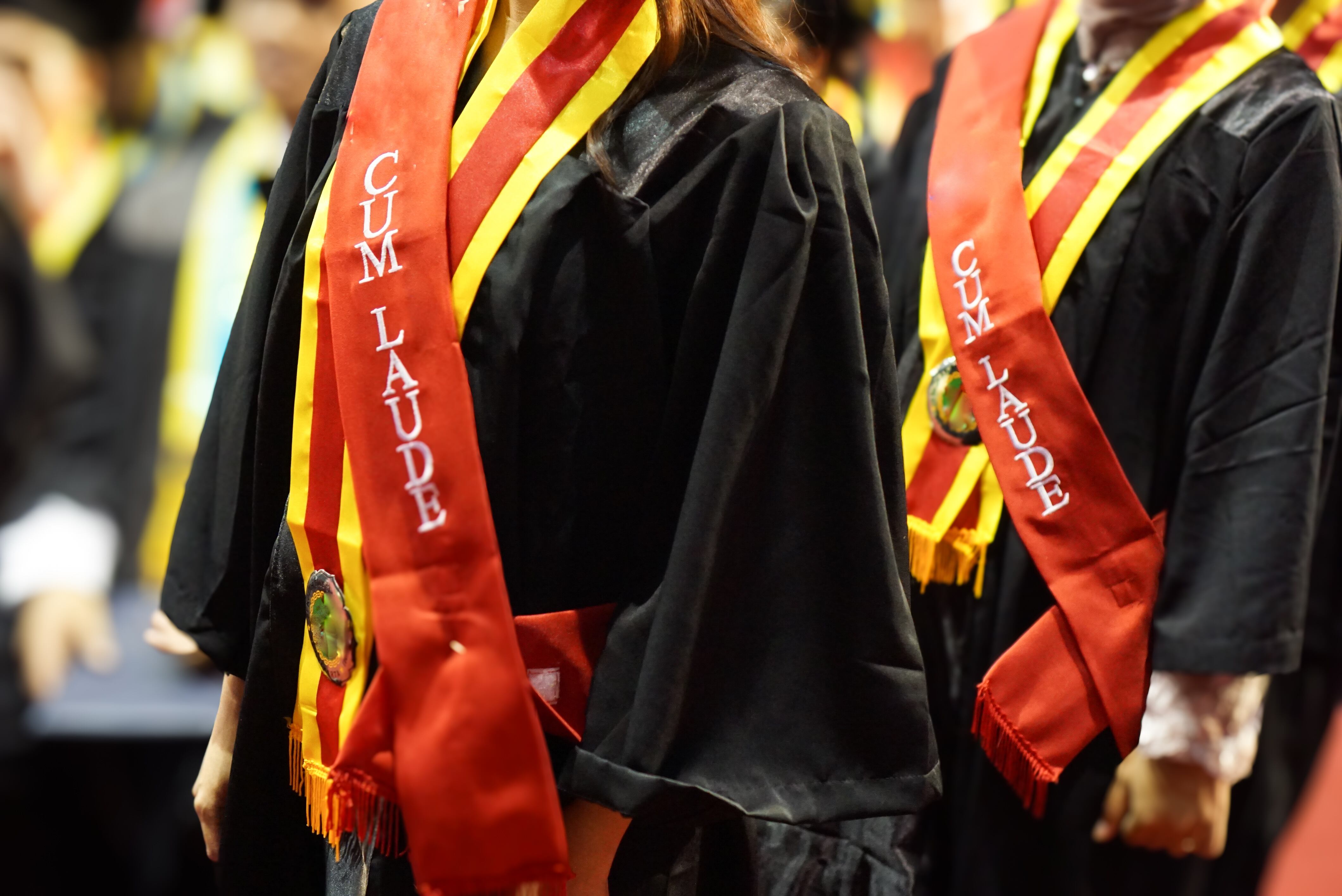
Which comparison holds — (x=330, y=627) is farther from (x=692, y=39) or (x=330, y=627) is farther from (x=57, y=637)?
(x=57, y=637)

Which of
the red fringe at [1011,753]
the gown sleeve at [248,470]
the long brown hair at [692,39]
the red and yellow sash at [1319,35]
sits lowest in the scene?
the red fringe at [1011,753]

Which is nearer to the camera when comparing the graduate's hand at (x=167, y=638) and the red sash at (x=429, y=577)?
the red sash at (x=429, y=577)

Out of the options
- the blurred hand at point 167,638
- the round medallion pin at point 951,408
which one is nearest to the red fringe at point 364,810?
the blurred hand at point 167,638

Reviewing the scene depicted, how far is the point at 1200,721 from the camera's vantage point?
51.1 inches

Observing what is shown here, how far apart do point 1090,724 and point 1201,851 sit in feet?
0.74

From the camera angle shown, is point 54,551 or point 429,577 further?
point 54,551

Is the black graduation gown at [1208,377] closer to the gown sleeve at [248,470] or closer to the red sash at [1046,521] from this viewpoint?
the red sash at [1046,521]

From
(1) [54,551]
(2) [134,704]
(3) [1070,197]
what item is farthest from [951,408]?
(1) [54,551]

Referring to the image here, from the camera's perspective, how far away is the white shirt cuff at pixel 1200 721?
4.25 ft

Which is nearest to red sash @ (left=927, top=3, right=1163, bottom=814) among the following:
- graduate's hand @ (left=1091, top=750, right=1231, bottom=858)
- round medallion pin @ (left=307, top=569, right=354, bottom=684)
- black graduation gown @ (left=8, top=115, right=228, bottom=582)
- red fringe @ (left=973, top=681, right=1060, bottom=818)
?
red fringe @ (left=973, top=681, right=1060, bottom=818)

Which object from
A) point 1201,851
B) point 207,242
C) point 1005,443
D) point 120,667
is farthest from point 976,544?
point 207,242

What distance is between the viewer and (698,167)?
3.03 ft

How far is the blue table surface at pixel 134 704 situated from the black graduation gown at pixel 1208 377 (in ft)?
3.78

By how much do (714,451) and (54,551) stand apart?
5.26 feet
